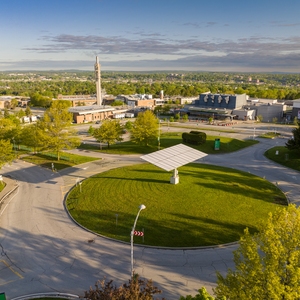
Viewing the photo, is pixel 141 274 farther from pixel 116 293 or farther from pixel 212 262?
pixel 116 293

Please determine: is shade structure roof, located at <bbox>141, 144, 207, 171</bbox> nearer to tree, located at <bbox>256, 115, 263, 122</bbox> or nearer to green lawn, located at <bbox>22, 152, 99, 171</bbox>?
green lawn, located at <bbox>22, 152, 99, 171</bbox>

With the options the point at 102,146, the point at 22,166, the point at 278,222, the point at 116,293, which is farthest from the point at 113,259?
the point at 102,146

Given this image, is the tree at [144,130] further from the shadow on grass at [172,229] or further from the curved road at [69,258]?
the shadow on grass at [172,229]

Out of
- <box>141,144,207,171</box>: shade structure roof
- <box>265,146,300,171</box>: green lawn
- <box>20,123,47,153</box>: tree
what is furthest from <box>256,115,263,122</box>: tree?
<box>20,123,47,153</box>: tree

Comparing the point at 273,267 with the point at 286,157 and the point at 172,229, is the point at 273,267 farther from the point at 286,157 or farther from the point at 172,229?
the point at 286,157

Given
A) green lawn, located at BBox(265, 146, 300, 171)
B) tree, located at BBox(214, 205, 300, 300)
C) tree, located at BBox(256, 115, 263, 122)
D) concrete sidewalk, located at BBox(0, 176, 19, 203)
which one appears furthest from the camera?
tree, located at BBox(256, 115, 263, 122)

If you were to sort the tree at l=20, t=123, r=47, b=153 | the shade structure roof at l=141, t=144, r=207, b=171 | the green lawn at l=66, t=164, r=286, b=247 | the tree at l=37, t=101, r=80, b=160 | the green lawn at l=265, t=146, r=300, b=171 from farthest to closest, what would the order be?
the tree at l=37, t=101, r=80, b=160
the tree at l=20, t=123, r=47, b=153
the green lawn at l=265, t=146, r=300, b=171
the shade structure roof at l=141, t=144, r=207, b=171
the green lawn at l=66, t=164, r=286, b=247
